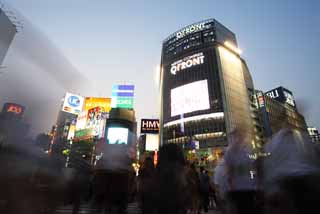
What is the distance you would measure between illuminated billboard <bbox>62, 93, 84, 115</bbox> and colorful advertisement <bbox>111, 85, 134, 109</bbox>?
392 inches

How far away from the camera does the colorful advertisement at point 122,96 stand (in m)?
26.2

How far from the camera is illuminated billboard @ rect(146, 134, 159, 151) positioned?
2625cm

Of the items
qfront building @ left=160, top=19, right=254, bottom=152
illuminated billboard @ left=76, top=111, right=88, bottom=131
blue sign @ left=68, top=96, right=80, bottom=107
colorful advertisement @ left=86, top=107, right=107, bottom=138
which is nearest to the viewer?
colorful advertisement @ left=86, top=107, right=107, bottom=138

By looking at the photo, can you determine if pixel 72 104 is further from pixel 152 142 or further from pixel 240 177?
pixel 240 177

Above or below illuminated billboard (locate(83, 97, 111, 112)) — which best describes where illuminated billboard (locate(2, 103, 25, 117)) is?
above

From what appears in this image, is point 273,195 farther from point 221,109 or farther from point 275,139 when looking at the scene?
point 221,109

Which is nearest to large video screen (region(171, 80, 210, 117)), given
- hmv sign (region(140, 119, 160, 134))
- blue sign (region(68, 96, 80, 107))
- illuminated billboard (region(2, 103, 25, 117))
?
hmv sign (region(140, 119, 160, 134))

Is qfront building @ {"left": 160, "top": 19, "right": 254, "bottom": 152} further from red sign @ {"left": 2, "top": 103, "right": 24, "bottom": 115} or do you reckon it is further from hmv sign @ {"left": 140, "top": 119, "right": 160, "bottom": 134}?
red sign @ {"left": 2, "top": 103, "right": 24, "bottom": 115}

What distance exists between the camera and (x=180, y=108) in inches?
1957

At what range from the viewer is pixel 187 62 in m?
62.4

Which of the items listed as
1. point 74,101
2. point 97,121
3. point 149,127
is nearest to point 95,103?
point 74,101

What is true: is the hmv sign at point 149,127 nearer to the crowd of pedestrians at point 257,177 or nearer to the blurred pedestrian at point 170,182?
the crowd of pedestrians at point 257,177

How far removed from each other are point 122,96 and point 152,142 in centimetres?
836

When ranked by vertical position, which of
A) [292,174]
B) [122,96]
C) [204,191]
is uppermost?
[122,96]
